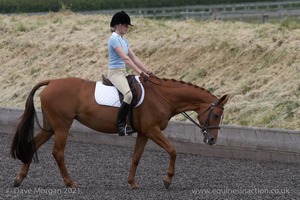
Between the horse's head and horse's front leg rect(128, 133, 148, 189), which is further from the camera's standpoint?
the horse's head

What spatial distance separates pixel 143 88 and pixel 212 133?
1.19m

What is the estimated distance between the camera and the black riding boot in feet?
46.9

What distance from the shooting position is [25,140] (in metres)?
14.6

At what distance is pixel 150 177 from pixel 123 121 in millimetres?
1459

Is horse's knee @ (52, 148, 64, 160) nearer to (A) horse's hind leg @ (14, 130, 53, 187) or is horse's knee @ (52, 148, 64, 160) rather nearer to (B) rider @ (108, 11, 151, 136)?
(A) horse's hind leg @ (14, 130, 53, 187)

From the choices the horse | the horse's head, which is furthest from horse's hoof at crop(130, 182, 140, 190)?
the horse's head

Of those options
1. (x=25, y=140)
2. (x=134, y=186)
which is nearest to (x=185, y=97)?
(x=134, y=186)

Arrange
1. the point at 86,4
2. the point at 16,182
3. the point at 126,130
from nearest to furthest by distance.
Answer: the point at 16,182, the point at 126,130, the point at 86,4

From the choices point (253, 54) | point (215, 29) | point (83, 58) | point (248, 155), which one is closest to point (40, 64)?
point (83, 58)

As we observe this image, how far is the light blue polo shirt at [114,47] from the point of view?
46.6 ft

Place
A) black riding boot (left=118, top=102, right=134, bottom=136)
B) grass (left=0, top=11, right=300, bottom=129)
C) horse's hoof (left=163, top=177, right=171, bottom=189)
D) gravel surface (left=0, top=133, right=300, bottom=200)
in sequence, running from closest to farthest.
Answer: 1. gravel surface (left=0, top=133, right=300, bottom=200)
2. horse's hoof (left=163, top=177, right=171, bottom=189)
3. black riding boot (left=118, top=102, right=134, bottom=136)
4. grass (left=0, top=11, right=300, bottom=129)

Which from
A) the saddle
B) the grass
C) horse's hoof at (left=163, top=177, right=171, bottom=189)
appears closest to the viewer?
horse's hoof at (left=163, top=177, right=171, bottom=189)

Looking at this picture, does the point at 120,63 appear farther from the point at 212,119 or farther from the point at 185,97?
the point at 212,119

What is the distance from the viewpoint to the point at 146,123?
46.9ft
